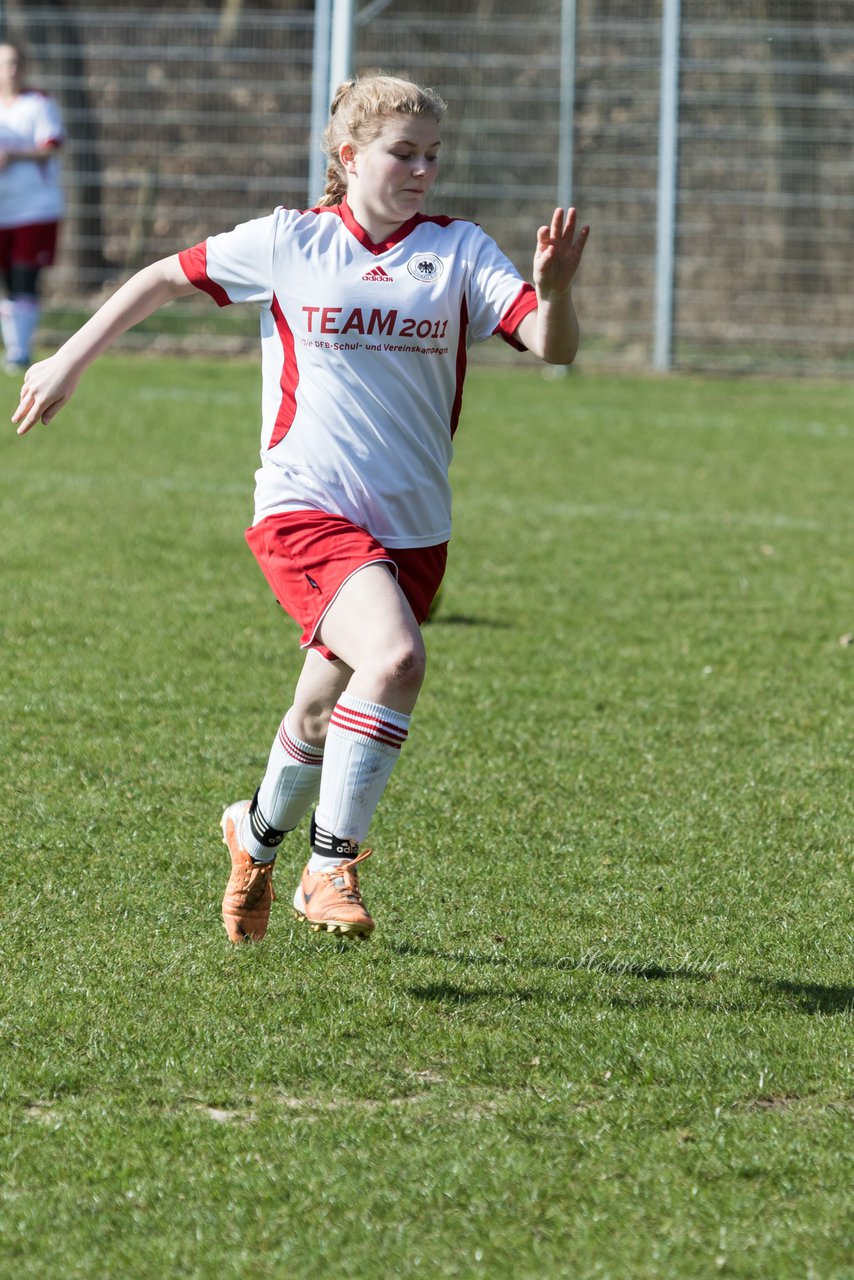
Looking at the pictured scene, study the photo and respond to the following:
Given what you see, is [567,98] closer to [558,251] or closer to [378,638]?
[558,251]

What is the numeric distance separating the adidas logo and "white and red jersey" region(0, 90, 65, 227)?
11.1 m

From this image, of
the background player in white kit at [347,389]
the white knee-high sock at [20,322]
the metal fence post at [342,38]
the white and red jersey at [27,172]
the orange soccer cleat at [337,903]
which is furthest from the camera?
the white and red jersey at [27,172]

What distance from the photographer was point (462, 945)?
3.87 metres

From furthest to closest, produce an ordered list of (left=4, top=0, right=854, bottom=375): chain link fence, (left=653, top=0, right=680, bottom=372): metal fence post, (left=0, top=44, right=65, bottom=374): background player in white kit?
1. (left=4, top=0, right=854, bottom=375): chain link fence
2. (left=653, top=0, right=680, bottom=372): metal fence post
3. (left=0, top=44, right=65, bottom=374): background player in white kit

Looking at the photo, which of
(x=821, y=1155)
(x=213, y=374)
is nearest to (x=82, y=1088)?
(x=821, y=1155)

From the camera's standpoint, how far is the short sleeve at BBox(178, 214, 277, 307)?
3.83 meters

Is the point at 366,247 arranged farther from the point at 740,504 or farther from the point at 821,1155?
the point at 740,504

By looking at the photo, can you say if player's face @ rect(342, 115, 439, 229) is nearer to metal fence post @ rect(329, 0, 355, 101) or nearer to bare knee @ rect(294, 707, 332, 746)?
bare knee @ rect(294, 707, 332, 746)

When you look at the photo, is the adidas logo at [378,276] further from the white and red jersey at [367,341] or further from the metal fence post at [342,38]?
the metal fence post at [342,38]

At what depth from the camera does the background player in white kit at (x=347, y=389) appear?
3.65m

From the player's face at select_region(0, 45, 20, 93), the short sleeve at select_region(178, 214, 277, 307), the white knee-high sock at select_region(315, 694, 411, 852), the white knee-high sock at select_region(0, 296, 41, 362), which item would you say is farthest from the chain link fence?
the white knee-high sock at select_region(315, 694, 411, 852)

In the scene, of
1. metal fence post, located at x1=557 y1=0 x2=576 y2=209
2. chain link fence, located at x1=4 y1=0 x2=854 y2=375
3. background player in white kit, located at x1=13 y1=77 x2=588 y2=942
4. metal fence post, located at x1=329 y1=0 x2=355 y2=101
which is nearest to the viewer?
background player in white kit, located at x1=13 y1=77 x2=588 y2=942

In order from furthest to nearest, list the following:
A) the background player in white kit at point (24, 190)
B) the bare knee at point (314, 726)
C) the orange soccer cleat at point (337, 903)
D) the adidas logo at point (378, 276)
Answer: the background player in white kit at point (24, 190), the bare knee at point (314, 726), the adidas logo at point (378, 276), the orange soccer cleat at point (337, 903)

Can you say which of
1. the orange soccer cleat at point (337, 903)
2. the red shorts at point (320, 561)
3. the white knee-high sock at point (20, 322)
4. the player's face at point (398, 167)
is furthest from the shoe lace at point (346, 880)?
the white knee-high sock at point (20, 322)
